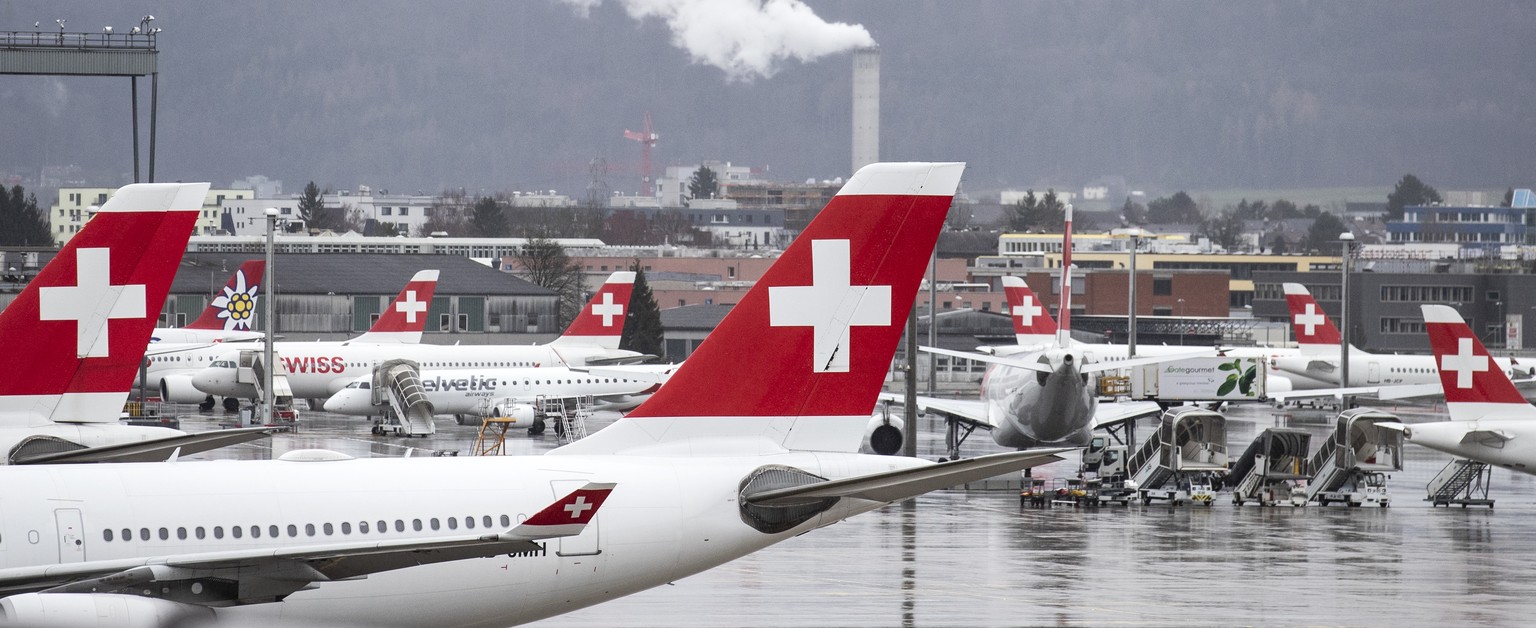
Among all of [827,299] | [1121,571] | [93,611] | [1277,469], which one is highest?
[827,299]

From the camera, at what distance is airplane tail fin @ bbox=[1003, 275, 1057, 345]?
67375 millimetres

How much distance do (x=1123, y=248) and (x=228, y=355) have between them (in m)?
127

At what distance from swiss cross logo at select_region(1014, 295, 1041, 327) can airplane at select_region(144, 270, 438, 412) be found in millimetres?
24775

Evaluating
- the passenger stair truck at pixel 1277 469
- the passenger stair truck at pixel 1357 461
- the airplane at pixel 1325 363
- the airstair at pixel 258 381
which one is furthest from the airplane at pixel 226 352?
the passenger stair truck at pixel 1357 461

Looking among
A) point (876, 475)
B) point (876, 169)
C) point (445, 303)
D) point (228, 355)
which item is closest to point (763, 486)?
point (876, 475)

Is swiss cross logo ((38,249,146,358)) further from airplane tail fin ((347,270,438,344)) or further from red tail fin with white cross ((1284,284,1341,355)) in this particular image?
red tail fin with white cross ((1284,284,1341,355))

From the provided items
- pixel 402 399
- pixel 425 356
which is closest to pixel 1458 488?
pixel 402 399

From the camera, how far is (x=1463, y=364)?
3584 centimetres

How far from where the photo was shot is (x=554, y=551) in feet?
53.2

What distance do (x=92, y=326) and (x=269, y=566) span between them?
24.5ft

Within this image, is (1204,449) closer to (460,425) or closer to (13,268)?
(460,425)

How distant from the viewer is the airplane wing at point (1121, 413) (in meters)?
47.6

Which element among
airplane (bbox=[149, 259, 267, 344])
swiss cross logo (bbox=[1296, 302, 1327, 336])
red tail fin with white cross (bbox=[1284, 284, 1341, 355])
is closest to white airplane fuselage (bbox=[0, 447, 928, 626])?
airplane (bbox=[149, 259, 267, 344])

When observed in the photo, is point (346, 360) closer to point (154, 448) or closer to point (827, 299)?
point (154, 448)
